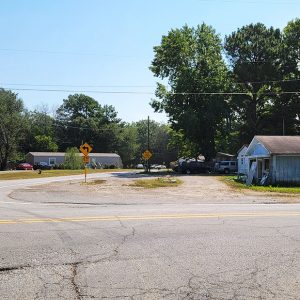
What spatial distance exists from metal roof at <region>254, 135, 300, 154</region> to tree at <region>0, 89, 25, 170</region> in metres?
56.5

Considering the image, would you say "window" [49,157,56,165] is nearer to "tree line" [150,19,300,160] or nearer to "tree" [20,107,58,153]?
"tree" [20,107,58,153]

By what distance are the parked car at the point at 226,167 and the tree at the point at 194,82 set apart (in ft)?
15.5

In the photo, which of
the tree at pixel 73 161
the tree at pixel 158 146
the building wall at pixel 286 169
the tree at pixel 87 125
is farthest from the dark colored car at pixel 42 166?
the building wall at pixel 286 169

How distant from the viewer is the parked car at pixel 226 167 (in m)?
62.6

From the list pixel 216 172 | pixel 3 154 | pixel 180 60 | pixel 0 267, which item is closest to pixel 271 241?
pixel 0 267

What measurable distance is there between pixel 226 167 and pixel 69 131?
5985 cm

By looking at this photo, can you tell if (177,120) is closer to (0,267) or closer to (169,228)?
(169,228)

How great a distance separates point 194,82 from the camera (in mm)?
64000

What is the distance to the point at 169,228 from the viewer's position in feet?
35.0

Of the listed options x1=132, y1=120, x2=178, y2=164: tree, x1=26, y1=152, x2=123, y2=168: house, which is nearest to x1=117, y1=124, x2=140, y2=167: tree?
x1=132, y1=120, x2=178, y2=164: tree

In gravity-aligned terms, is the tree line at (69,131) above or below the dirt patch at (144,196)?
above

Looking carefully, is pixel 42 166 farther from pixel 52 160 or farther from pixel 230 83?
pixel 230 83

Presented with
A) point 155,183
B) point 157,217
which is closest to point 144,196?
point 157,217

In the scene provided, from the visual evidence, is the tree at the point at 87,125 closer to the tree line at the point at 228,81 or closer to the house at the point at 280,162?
the tree line at the point at 228,81
